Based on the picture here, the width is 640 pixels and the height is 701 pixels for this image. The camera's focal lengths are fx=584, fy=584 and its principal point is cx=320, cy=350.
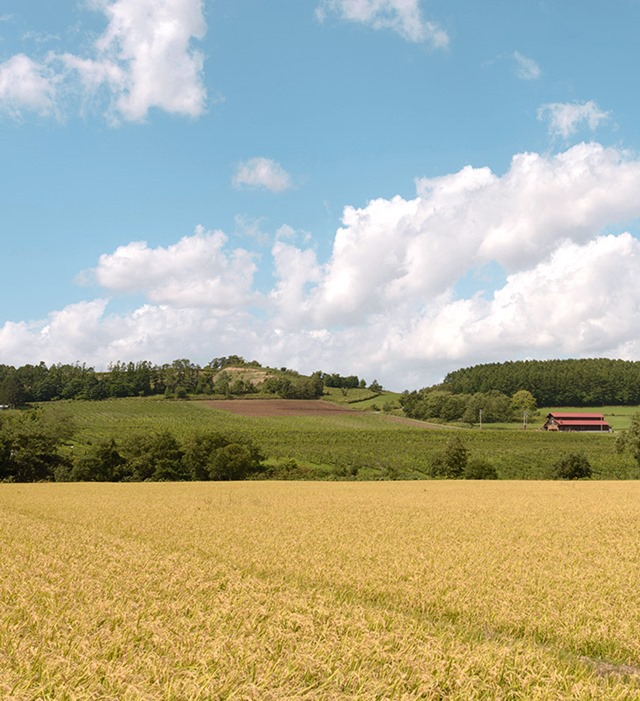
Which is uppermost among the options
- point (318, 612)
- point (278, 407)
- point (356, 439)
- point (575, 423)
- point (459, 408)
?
point (318, 612)

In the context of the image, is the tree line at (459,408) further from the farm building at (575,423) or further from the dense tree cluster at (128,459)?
the dense tree cluster at (128,459)

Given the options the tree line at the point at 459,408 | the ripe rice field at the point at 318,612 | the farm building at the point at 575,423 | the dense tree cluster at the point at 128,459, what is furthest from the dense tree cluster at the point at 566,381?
the ripe rice field at the point at 318,612

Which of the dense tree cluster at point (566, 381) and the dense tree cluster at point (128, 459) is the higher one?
the dense tree cluster at point (566, 381)

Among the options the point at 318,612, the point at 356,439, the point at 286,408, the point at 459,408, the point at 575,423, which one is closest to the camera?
the point at 318,612

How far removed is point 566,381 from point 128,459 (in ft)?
424

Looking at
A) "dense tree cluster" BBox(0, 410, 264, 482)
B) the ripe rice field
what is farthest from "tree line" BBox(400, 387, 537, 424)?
the ripe rice field

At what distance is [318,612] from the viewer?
8.94 metres

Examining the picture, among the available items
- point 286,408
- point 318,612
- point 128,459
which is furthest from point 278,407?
point 318,612

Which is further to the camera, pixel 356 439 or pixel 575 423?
pixel 575 423

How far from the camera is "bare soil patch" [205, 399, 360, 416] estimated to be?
117375 millimetres

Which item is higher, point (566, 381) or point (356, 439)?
point (566, 381)

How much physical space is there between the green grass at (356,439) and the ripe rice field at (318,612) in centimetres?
5006

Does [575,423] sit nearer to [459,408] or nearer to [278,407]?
[459,408]

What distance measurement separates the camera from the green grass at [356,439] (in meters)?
74.1
